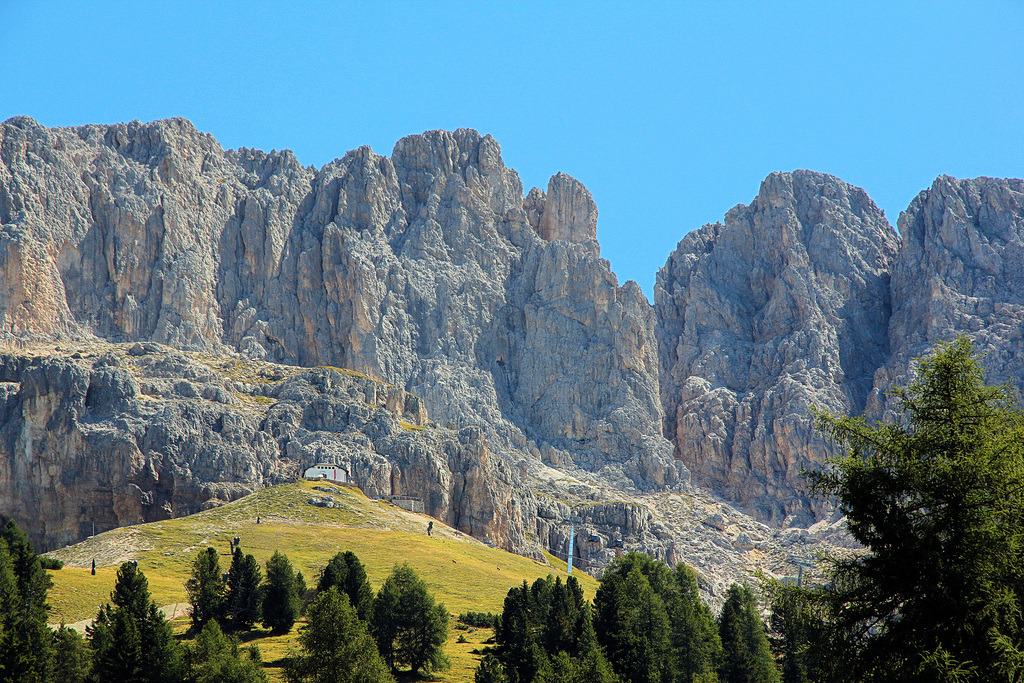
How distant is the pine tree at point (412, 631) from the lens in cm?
7769

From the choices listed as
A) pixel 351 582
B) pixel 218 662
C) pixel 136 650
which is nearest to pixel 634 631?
pixel 351 582

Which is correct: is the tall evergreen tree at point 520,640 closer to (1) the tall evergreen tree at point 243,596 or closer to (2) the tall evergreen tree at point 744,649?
(2) the tall evergreen tree at point 744,649

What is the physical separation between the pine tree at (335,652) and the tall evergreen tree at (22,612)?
15.0m

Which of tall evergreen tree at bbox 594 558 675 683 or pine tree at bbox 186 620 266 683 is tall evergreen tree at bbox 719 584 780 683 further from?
pine tree at bbox 186 620 266 683

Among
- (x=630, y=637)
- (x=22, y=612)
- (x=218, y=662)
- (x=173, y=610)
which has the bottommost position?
(x=218, y=662)

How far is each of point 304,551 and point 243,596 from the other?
35593 mm

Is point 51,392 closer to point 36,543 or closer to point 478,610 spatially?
point 36,543

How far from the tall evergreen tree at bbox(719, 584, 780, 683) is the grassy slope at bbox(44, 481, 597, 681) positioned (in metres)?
22.0

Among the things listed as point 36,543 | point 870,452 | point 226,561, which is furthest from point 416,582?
point 36,543

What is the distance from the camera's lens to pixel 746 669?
7506 cm

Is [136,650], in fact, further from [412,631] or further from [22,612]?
[412,631]

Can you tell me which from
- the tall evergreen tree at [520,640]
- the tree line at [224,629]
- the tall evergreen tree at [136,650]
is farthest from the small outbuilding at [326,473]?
the tall evergreen tree at [136,650]

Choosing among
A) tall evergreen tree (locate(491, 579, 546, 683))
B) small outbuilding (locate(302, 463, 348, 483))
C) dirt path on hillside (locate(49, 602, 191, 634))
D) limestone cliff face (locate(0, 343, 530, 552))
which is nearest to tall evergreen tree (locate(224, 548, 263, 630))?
dirt path on hillside (locate(49, 602, 191, 634))

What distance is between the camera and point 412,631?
78.6 m
